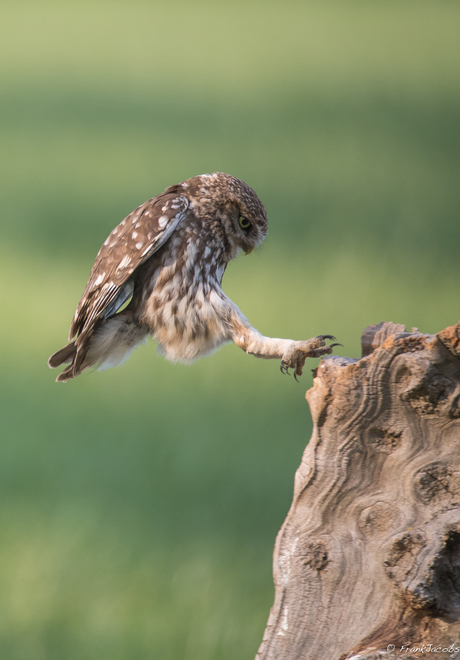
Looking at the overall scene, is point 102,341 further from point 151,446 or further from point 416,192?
point 416,192

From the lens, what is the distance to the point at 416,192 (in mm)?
2461

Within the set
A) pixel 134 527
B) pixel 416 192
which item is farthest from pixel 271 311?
pixel 134 527

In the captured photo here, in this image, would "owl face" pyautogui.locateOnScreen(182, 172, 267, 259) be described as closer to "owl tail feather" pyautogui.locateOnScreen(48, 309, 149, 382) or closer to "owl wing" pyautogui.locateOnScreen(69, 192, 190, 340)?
"owl wing" pyautogui.locateOnScreen(69, 192, 190, 340)

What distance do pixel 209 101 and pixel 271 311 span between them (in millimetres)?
937

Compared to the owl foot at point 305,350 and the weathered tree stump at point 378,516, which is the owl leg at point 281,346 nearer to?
the owl foot at point 305,350

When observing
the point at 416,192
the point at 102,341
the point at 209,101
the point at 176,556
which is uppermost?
Result: the point at 209,101

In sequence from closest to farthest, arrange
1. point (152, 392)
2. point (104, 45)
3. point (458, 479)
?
point (458, 479), point (152, 392), point (104, 45)

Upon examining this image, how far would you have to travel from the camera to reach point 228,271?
2.36m

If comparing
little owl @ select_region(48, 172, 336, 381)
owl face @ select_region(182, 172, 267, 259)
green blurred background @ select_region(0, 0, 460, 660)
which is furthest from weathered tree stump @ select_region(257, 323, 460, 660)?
green blurred background @ select_region(0, 0, 460, 660)

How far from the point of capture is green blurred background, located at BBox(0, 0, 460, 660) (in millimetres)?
2156

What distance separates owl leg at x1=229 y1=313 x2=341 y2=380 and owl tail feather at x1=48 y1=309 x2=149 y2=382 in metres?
0.28

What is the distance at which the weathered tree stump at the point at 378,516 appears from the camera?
1.01m

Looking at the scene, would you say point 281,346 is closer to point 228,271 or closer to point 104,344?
point 104,344

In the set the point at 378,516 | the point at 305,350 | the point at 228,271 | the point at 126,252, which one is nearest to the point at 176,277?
the point at 126,252
